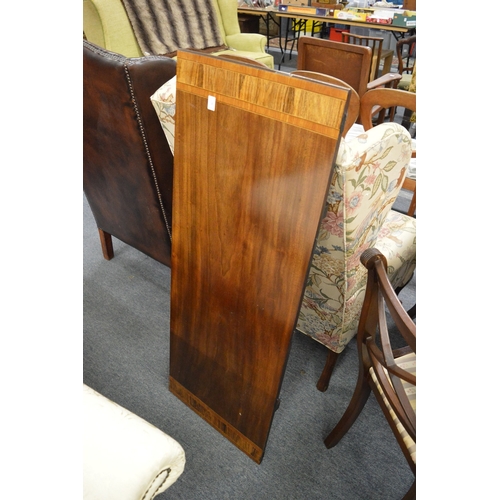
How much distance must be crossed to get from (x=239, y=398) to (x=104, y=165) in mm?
885

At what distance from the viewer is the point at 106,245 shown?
1.84 meters

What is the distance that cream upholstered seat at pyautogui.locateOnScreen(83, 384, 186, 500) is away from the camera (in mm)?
595

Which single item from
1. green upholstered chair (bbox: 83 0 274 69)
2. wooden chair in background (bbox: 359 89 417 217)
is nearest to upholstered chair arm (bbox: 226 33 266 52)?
green upholstered chair (bbox: 83 0 274 69)

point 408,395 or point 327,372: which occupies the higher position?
point 408,395

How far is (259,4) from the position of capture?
478cm

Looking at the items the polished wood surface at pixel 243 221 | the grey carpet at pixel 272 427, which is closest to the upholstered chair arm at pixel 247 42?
the grey carpet at pixel 272 427

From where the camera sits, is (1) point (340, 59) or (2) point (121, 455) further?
(1) point (340, 59)

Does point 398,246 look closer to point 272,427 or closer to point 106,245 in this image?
point 272,427

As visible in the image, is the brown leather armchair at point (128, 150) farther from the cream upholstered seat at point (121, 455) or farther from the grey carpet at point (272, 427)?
the cream upholstered seat at point (121, 455)

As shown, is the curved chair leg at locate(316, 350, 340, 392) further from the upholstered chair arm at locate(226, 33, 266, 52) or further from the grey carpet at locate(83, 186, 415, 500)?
the upholstered chair arm at locate(226, 33, 266, 52)

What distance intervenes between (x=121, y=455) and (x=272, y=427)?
2.30ft

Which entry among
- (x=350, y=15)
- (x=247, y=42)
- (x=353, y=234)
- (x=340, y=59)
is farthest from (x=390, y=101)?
(x=350, y=15)
